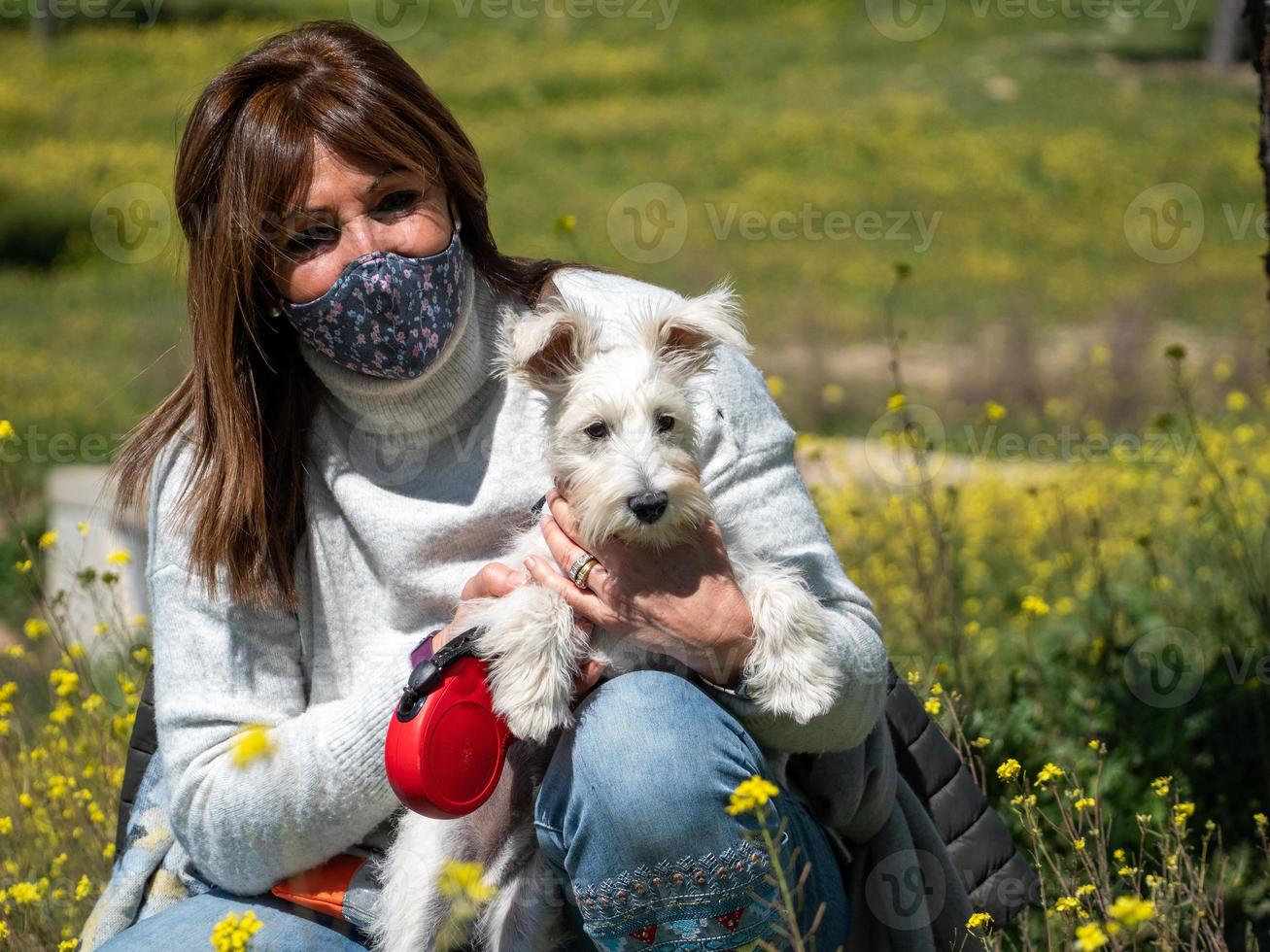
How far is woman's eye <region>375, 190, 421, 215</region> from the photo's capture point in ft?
9.11

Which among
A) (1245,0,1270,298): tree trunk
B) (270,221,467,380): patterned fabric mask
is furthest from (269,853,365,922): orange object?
(1245,0,1270,298): tree trunk

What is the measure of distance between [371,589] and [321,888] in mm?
644

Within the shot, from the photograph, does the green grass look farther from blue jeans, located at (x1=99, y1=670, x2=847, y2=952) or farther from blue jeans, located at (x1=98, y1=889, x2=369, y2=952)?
blue jeans, located at (x1=99, y1=670, x2=847, y2=952)

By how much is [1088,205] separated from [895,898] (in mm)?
20406

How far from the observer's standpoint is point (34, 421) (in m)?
11.8

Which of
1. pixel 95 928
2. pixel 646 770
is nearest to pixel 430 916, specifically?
pixel 646 770

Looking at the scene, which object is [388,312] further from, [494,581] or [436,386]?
[494,581]

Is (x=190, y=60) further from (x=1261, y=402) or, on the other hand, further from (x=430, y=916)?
(x=430, y=916)

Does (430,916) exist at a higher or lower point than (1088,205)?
higher

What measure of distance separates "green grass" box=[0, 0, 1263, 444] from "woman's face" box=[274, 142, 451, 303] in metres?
8.88

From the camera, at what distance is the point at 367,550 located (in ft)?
9.51

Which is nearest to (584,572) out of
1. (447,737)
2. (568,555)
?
(568,555)

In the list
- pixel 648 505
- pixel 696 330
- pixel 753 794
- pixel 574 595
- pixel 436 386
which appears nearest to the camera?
pixel 753 794

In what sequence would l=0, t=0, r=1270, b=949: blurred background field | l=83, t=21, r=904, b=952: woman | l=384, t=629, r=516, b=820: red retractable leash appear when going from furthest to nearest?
l=0, t=0, r=1270, b=949: blurred background field
l=83, t=21, r=904, b=952: woman
l=384, t=629, r=516, b=820: red retractable leash
